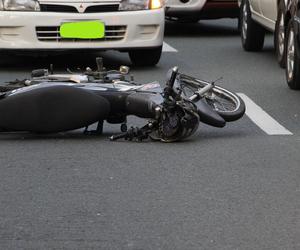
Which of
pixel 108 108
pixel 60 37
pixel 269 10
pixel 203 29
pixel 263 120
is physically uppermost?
pixel 108 108

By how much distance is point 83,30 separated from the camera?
38.6ft

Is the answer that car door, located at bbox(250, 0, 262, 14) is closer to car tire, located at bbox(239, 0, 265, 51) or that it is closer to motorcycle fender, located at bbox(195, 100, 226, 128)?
car tire, located at bbox(239, 0, 265, 51)

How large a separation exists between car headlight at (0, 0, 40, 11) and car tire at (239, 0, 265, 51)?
3635mm

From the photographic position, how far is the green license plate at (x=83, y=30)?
1172cm

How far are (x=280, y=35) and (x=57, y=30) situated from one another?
2.37 meters

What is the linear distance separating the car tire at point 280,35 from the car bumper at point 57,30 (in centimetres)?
130

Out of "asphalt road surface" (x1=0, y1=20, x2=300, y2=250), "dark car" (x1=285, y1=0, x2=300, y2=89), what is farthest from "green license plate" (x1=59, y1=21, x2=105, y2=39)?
"asphalt road surface" (x1=0, y1=20, x2=300, y2=250)

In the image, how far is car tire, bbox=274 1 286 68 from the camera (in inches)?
464

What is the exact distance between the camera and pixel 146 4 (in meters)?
12.1

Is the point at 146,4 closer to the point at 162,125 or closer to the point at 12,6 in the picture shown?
the point at 12,6

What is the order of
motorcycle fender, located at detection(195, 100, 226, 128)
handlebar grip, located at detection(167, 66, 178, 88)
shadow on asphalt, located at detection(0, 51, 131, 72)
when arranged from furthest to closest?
shadow on asphalt, located at detection(0, 51, 131, 72) → motorcycle fender, located at detection(195, 100, 226, 128) → handlebar grip, located at detection(167, 66, 178, 88)

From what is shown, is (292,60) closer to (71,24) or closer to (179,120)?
(71,24)

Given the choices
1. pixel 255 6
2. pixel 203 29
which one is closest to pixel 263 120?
pixel 255 6

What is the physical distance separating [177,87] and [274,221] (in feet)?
7.94
